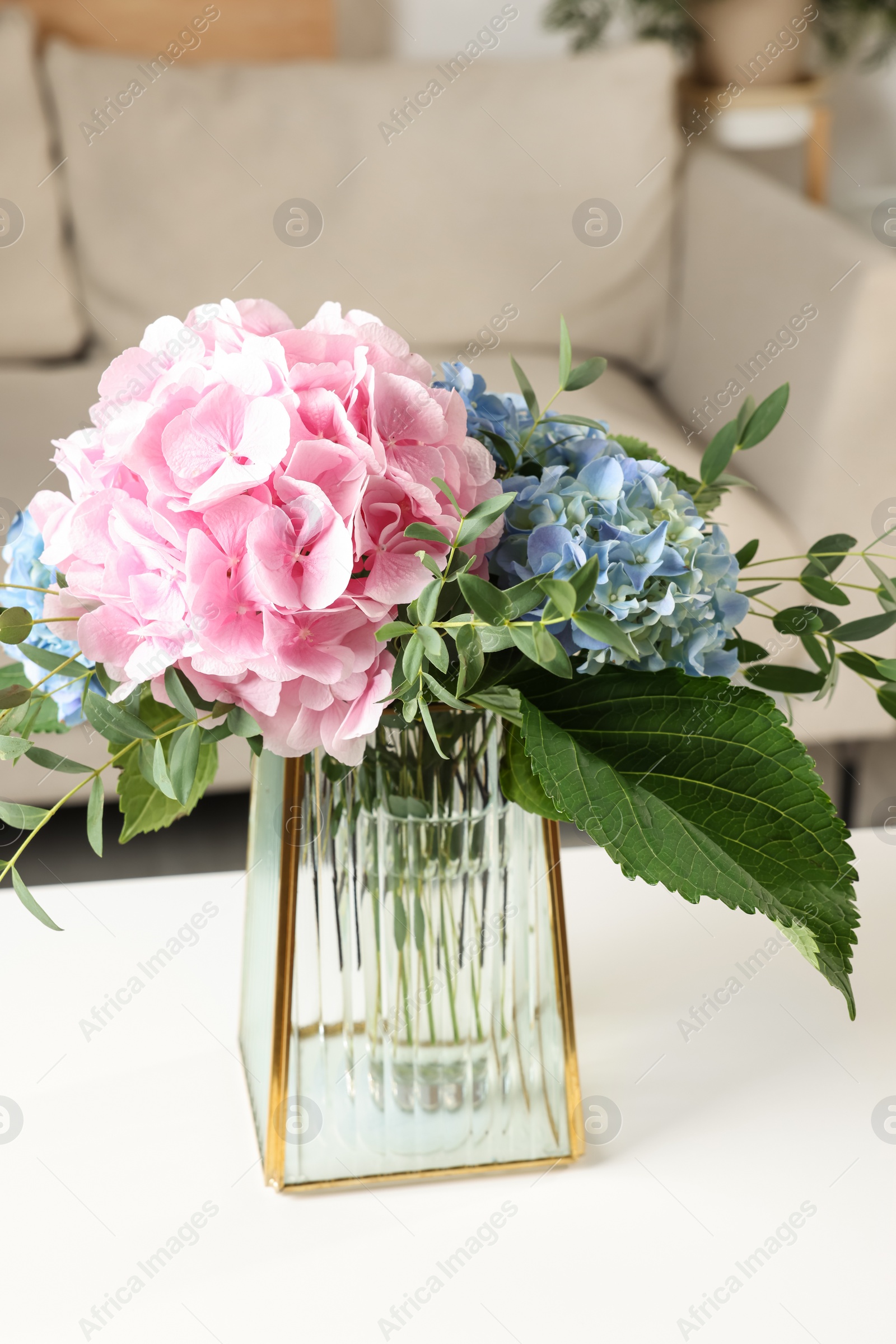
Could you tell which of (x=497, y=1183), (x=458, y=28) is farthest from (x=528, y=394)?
(x=458, y=28)

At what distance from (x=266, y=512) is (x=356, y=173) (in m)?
1.60

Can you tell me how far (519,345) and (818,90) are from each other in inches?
41.5

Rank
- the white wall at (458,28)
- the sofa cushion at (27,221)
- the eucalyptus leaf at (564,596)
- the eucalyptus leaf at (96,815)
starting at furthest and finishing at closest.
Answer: the white wall at (458,28) → the sofa cushion at (27,221) → the eucalyptus leaf at (96,815) → the eucalyptus leaf at (564,596)

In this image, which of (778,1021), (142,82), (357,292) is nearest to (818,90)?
(357,292)

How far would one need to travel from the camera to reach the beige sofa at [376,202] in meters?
1.80

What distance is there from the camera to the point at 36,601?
541mm

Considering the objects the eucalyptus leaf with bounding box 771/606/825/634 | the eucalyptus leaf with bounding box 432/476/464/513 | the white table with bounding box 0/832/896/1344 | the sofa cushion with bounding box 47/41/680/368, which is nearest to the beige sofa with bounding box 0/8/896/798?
the sofa cushion with bounding box 47/41/680/368

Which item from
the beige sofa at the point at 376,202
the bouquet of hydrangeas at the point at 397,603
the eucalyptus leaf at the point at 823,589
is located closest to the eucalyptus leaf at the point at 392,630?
the bouquet of hydrangeas at the point at 397,603

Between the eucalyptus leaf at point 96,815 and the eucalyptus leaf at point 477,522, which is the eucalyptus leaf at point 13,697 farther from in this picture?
the eucalyptus leaf at point 477,522

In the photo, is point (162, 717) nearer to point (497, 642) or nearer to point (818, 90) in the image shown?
point (497, 642)

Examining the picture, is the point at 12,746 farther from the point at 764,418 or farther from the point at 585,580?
the point at 764,418

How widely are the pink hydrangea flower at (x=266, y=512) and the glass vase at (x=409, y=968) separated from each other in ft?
0.32

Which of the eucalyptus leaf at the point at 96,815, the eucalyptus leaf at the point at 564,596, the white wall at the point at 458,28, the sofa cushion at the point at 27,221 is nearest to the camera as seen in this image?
the eucalyptus leaf at the point at 564,596

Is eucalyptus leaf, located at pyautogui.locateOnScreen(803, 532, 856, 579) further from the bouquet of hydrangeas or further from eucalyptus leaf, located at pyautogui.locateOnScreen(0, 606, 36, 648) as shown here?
eucalyptus leaf, located at pyautogui.locateOnScreen(0, 606, 36, 648)
